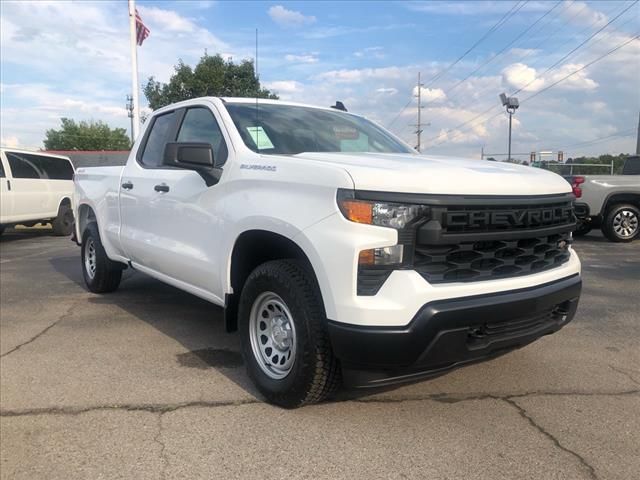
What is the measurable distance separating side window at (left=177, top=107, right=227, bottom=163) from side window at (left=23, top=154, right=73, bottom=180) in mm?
9390

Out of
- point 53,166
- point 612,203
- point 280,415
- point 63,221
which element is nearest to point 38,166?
point 53,166

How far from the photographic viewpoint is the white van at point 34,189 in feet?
38.1

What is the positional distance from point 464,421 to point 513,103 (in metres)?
34.2

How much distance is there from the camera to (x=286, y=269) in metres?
3.27

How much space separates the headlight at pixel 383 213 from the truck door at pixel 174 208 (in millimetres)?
1311

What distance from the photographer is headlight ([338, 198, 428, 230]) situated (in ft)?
9.36

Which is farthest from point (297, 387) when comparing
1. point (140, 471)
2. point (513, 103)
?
point (513, 103)

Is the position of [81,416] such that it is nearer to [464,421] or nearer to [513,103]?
[464,421]

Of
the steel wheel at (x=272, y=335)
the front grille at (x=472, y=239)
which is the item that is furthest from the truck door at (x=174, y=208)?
the front grille at (x=472, y=239)

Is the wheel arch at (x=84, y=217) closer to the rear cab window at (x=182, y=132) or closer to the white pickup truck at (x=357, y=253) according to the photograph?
the rear cab window at (x=182, y=132)

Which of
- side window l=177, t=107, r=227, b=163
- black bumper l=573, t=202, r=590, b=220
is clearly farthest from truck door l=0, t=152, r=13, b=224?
black bumper l=573, t=202, r=590, b=220

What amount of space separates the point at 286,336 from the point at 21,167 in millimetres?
10934

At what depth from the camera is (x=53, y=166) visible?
44.2 feet

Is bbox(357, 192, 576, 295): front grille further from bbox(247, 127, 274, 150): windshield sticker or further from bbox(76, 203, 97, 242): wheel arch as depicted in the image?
bbox(76, 203, 97, 242): wheel arch
